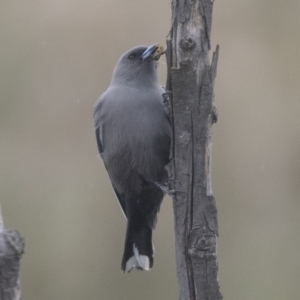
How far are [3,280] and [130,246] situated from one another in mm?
2614

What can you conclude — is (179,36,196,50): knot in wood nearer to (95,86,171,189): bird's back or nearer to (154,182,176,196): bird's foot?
(154,182,176,196): bird's foot

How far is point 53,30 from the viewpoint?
290 inches

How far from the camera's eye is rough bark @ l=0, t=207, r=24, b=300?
2.32m

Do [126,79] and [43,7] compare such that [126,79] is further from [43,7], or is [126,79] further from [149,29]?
[43,7]

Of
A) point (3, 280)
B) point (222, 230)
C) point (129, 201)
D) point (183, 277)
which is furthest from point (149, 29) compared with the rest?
point (3, 280)

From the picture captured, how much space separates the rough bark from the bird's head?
2495mm

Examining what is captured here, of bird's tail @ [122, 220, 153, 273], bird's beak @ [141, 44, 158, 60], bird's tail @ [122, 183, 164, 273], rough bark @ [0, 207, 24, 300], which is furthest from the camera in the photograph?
bird's tail @ [122, 220, 153, 273]

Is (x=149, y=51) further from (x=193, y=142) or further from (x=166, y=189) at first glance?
(x=193, y=142)

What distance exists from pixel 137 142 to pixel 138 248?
843 millimetres

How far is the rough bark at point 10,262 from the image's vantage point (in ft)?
7.62

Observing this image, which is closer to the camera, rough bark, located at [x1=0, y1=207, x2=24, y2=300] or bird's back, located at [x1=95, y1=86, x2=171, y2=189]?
rough bark, located at [x1=0, y1=207, x2=24, y2=300]

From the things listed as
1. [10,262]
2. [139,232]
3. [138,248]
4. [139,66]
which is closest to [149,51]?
[139,66]

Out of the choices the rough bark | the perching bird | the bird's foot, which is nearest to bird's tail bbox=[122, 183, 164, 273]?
the perching bird

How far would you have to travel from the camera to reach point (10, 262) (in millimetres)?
2340
